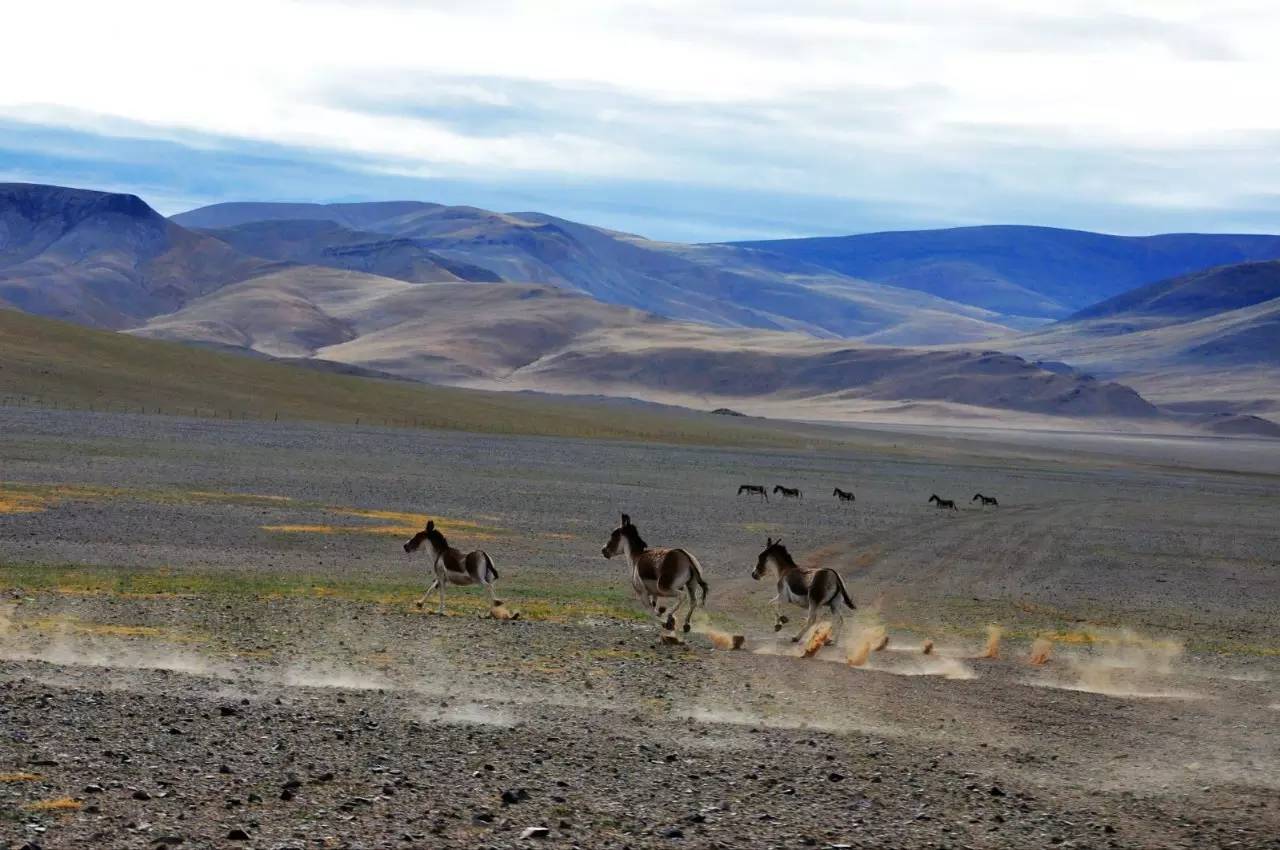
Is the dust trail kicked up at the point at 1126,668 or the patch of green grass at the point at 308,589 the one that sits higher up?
the dust trail kicked up at the point at 1126,668

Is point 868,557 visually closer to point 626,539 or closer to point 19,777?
point 626,539

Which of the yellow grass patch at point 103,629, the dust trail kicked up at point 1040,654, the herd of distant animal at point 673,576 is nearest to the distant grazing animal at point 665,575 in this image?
the herd of distant animal at point 673,576

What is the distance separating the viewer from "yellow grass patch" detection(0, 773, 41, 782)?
9953 millimetres

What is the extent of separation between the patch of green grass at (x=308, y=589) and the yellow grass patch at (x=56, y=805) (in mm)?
10543

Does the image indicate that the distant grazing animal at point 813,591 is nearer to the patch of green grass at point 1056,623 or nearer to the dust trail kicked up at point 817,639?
the dust trail kicked up at point 817,639

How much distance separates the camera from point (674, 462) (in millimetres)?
69438

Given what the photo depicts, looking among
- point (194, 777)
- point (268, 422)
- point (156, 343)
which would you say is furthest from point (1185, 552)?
point (156, 343)

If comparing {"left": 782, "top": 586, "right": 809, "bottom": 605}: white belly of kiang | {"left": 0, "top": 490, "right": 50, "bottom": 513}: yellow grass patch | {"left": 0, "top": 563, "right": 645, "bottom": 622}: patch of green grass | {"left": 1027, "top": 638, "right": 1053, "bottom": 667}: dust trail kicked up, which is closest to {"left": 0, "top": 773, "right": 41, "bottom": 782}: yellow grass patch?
{"left": 0, "top": 563, "right": 645, "bottom": 622}: patch of green grass

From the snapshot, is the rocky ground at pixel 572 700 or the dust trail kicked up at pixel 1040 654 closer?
the rocky ground at pixel 572 700

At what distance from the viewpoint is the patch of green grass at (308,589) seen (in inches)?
808

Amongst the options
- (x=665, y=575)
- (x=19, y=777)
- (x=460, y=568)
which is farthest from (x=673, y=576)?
(x=19, y=777)

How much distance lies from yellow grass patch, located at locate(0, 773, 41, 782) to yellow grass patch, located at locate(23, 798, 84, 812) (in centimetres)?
52

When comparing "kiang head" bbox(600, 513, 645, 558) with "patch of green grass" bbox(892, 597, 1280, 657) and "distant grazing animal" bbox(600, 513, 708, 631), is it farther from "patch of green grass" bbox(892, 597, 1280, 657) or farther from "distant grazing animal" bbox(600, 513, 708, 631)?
"patch of green grass" bbox(892, 597, 1280, 657)

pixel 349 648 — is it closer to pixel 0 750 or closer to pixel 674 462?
pixel 0 750
